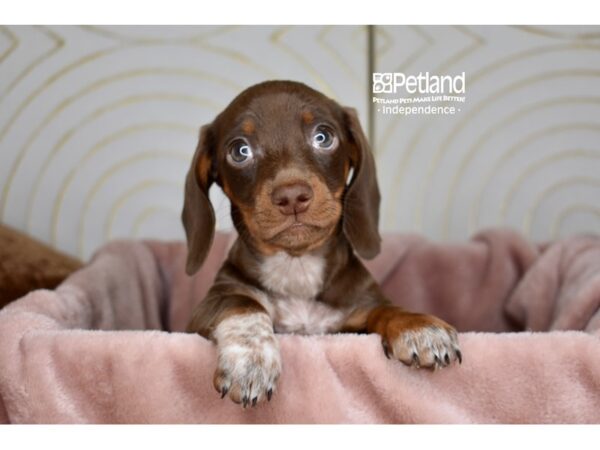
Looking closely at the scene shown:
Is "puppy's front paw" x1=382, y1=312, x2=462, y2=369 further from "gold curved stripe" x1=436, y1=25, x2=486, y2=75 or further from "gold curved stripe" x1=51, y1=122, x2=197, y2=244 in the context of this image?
"gold curved stripe" x1=51, y1=122, x2=197, y2=244

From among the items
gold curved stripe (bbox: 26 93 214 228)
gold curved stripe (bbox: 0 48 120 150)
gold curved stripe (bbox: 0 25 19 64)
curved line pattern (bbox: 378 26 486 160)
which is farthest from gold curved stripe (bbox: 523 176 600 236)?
gold curved stripe (bbox: 0 25 19 64)

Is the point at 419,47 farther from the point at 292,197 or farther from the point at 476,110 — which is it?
the point at 292,197

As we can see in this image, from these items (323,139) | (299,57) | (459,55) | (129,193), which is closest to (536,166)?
(459,55)

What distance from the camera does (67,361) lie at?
2.22m

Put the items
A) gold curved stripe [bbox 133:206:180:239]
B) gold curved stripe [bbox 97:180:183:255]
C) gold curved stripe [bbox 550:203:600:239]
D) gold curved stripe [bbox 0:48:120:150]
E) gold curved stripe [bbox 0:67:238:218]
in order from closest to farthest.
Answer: gold curved stripe [bbox 0:48:120:150] < gold curved stripe [bbox 0:67:238:218] < gold curved stripe [bbox 550:203:600:239] < gold curved stripe [bbox 97:180:183:255] < gold curved stripe [bbox 133:206:180:239]

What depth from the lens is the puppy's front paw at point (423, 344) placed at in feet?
6.86

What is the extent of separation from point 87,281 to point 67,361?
3.24 feet

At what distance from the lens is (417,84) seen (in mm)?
2920

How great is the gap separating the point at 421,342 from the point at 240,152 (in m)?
0.91

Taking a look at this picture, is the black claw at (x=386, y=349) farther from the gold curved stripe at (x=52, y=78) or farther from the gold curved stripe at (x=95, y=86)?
the gold curved stripe at (x=52, y=78)

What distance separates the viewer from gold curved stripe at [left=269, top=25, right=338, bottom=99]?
305cm

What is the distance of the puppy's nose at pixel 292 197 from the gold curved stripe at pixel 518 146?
1696 mm

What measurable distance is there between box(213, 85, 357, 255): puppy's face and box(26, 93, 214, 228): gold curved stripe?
0.80 metres

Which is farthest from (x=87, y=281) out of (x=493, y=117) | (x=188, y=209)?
(x=493, y=117)
